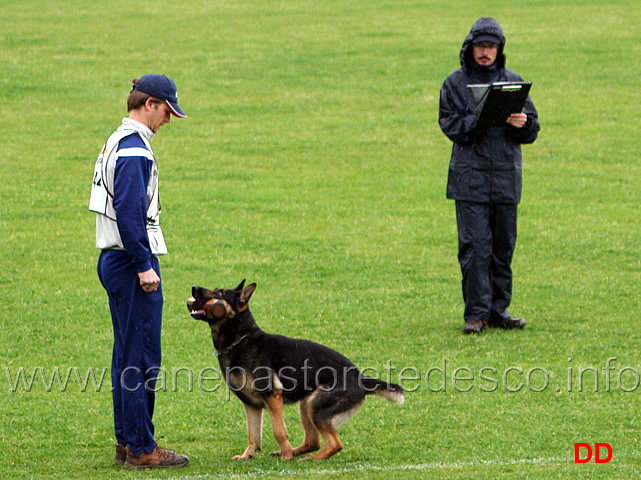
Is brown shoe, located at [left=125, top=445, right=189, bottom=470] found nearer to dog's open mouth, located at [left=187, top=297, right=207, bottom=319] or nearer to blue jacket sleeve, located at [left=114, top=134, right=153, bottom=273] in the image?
dog's open mouth, located at [left=187, top=297, right=207, bottom=319]

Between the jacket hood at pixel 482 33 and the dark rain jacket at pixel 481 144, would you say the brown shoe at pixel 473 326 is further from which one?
the jacket hood at pixel 482 33

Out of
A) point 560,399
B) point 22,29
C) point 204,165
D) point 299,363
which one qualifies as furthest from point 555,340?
point 22,29

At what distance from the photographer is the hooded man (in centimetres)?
1044

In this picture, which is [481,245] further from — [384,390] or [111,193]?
[111,193]

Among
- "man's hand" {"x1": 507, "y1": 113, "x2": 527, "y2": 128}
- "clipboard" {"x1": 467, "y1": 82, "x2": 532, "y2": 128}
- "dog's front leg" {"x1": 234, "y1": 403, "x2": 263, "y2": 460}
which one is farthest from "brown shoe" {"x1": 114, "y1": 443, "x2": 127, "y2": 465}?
"man's hand" {"x1": 507, "y1": 113, "x2": 527, "y2": 128}

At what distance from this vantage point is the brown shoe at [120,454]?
706 cm

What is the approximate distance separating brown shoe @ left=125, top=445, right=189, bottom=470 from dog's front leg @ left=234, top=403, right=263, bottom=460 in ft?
1.40

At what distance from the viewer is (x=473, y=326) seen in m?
10.5

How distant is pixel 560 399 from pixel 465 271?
2.46 m

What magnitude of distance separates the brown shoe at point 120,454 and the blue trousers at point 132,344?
7 cm

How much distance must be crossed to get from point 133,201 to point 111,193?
24cm

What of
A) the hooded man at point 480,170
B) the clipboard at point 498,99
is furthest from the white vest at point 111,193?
the hooded man at point 480,170

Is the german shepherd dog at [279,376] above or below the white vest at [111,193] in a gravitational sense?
below

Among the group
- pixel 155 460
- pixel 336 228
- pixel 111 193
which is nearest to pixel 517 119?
pixel 111 193
